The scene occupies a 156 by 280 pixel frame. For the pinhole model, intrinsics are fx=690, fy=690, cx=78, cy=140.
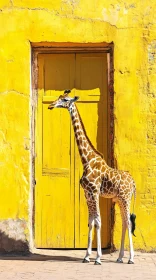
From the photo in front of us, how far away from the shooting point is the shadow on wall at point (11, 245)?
395 inches

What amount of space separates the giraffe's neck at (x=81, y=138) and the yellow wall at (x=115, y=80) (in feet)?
2.97

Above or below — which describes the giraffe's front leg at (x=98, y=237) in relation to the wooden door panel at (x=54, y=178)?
below

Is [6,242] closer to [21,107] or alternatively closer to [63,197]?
[63,197]

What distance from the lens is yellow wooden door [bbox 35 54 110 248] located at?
10.3m

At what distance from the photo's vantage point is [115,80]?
10164 mm

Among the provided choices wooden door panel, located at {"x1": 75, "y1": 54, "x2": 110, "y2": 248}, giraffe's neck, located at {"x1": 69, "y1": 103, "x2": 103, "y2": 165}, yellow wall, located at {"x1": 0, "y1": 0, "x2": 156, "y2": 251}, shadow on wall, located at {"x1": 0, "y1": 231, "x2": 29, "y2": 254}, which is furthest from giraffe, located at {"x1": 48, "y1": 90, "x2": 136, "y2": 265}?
shadow on wall, located at {"x1": 0, "y1": 231, "x2": 29, "y2": 254}

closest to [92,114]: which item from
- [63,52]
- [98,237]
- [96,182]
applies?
[63,52]

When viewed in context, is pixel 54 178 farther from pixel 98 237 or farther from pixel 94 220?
pixel 98 237

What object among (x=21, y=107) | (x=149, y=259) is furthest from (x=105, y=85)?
(x=149, y=259)

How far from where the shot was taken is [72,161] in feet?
34.0

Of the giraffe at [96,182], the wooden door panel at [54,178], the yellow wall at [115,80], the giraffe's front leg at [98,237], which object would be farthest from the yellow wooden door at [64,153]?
the giraffe's front leg at [98,237]

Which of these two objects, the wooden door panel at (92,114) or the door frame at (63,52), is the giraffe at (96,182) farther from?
the wooden door panel at (92,114)

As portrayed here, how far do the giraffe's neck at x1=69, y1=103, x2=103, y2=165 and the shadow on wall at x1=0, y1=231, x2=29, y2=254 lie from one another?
65.8 inches

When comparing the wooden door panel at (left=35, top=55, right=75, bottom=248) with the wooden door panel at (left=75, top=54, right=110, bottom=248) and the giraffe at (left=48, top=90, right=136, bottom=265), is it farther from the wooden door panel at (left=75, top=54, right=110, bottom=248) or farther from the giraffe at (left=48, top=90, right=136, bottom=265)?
the giraffe at (left=48, top=90, right=136, bottom=265)
